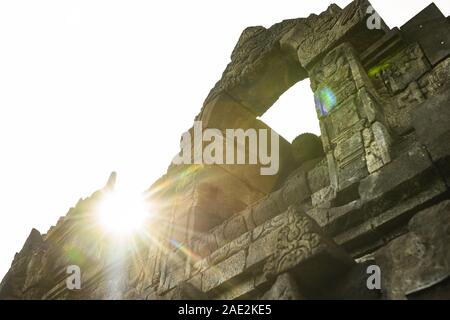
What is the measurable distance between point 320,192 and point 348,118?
670mm

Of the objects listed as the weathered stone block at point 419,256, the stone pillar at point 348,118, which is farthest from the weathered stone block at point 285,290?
the stone pillar at point 348,118

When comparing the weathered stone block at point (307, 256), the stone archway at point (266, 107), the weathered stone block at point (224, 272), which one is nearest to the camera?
the weathered stone block at point (307, 256)

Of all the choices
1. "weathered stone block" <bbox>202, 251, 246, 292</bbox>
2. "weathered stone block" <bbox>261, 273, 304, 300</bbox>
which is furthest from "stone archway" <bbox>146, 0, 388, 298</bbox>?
"weathered stone block" <bbox>261, 273, 304, 300</bbox>

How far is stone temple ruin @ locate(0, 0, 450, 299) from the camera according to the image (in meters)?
1.88

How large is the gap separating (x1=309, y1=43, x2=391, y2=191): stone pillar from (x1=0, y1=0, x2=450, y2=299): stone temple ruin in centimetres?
1

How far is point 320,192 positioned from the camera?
10.1 ft

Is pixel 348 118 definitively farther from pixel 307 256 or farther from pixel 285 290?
pixel 285 290

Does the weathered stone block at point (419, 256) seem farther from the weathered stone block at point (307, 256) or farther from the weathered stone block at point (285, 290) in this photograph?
the weathered stone block at point (285, 290)

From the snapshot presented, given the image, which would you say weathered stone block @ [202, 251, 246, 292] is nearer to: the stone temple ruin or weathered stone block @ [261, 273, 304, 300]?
the stone temple ruin

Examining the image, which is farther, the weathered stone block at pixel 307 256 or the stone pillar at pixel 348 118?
the stone pillar at pixel 348 118

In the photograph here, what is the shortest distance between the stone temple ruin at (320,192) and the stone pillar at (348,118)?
1 cm

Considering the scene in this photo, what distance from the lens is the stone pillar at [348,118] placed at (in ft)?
9.01
